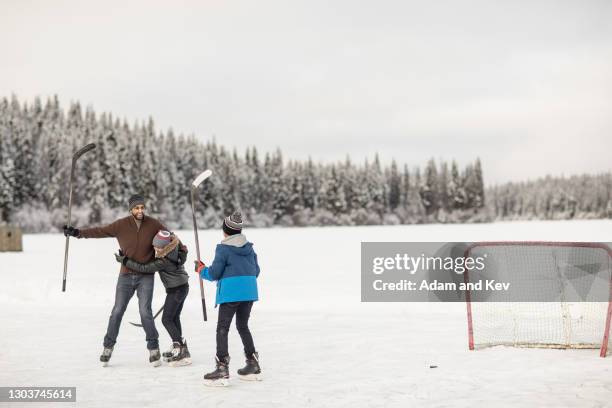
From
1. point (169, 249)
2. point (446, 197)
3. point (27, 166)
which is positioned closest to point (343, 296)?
point (169, 249)

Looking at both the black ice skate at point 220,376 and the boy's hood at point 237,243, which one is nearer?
the black ice skate at point 220,376

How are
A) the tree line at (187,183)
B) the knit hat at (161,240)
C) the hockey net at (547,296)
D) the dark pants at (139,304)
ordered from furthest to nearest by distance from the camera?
the tree line at (187,183), the hockey net at (547,296), the dark pants at (139,304), the knit hat at (161,240)

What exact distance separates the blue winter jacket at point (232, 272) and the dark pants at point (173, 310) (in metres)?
1.06

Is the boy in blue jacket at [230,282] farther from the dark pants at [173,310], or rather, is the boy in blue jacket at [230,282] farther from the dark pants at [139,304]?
the dark pants at [139,304]

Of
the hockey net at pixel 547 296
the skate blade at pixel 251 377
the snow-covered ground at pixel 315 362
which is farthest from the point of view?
the hockey net at pixel 547 296

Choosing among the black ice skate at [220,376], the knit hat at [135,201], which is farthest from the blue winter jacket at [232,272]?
the knit hat at [135,201]

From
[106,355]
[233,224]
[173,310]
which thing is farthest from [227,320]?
[106,355]

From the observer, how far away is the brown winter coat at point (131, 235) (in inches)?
306

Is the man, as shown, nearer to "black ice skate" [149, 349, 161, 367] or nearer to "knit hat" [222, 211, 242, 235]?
"black ice skate" [149, 349, 161, 367]

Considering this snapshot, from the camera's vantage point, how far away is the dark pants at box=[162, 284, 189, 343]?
790 centimetres

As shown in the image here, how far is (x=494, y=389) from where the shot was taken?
21.7 feet

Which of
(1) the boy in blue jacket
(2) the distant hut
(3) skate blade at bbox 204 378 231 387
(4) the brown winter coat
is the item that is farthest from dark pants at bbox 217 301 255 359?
(2) the distant hut

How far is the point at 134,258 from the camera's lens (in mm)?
7781

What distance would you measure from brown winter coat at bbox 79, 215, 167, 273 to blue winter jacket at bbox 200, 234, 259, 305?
112 centimetres
